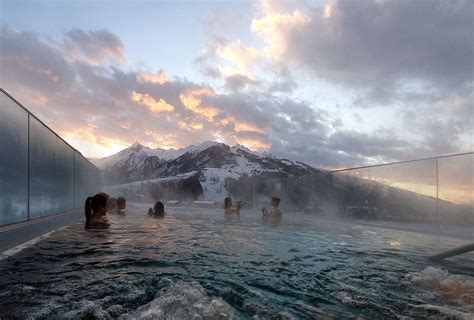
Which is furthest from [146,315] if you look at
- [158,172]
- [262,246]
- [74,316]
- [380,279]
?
[158,172]

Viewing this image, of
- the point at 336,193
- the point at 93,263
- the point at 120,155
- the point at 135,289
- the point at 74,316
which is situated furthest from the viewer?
the point at 120,155

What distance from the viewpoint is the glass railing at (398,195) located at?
7.69 m

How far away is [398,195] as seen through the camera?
9852mm

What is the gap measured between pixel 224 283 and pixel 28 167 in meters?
4.88

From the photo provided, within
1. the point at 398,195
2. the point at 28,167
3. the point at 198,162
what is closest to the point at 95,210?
the point at 28,167

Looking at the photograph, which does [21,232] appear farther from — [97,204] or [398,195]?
[398,195]

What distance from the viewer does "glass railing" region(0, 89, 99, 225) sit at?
490 cm

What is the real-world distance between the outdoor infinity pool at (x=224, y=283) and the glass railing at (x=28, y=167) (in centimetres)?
101

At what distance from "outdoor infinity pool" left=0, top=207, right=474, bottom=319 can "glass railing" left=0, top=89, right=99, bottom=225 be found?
39.9 inches

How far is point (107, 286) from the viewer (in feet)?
8.70

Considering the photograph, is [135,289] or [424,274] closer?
[135,289]

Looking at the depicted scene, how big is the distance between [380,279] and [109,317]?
100 inches

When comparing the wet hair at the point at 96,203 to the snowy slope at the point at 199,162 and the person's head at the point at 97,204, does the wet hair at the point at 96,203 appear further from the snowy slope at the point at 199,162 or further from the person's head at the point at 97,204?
the snowy slope at the point at 199,162

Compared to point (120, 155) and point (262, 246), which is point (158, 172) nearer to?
point (120, 155)
